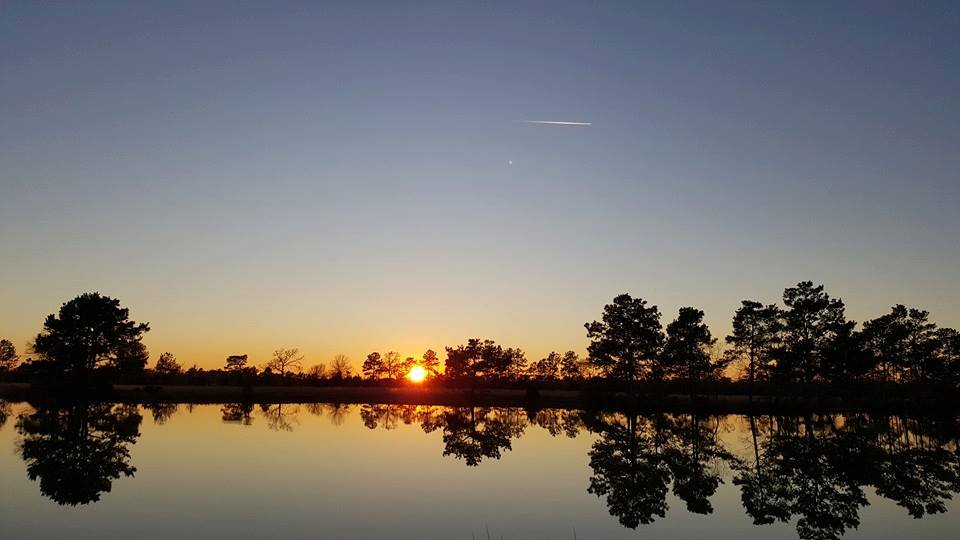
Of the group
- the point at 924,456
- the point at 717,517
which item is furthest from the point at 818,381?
the point at 717,517

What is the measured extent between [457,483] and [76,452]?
16679mm

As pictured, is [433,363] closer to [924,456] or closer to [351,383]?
[351,383]

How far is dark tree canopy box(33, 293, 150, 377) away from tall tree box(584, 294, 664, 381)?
60.1 meters

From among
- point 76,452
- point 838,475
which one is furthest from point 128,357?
point 838,475

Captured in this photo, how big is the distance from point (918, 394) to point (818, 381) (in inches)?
422

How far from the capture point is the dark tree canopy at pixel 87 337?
77312 mm

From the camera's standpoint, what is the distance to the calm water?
53.8 feet

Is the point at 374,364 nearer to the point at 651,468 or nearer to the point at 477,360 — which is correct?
the point at 477,360

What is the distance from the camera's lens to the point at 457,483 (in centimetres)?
2275

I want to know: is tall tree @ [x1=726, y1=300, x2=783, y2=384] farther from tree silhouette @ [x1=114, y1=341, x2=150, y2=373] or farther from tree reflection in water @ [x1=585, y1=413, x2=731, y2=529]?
tree silhouette @ [x1=114, y1=341, x2=150, y2=373]

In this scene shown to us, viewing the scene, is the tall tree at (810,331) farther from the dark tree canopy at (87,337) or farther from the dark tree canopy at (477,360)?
the dark tree canopy at (87,337)

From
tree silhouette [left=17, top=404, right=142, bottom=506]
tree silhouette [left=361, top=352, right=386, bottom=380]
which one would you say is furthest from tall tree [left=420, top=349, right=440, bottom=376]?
tree silhouette [left=17, top=404, right=142, bottom=506]

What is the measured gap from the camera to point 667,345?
78938mm

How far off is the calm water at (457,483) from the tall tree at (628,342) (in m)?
38.0
